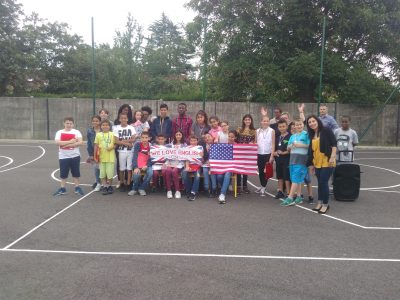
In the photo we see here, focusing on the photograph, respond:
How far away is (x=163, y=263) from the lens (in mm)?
4910

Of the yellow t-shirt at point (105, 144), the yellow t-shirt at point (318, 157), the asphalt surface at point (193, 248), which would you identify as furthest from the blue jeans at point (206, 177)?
the yellow t-shirt at point (318, 157)

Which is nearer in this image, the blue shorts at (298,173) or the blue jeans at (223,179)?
the blue shorts at (298,173)

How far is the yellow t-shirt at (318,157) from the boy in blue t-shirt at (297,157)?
32 cm

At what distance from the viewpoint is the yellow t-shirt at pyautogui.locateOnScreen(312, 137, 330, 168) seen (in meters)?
7.37

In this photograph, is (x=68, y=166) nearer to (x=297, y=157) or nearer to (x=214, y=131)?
(x=214, y=131)

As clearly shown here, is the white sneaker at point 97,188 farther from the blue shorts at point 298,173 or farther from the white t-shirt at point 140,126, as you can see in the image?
the blue shorts at point 298,173

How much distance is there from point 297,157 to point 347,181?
146cm

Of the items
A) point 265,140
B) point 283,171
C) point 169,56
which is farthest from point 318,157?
point 169,56

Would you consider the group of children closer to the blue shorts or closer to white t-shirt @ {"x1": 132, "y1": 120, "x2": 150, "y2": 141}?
white t-shirt @ {"x1": 132, "y1": 120, "x2": 150, "y2": 141}

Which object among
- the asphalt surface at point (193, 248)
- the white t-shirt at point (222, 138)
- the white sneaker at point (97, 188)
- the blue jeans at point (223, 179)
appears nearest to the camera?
the asphalt surface at point (193, 248)

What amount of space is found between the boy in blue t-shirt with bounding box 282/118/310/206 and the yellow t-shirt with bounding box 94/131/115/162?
397 centimetres

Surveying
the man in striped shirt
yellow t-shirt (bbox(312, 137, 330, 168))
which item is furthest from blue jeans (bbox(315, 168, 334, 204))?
the man in striped shirt

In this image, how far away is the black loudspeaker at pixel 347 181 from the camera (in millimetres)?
8438

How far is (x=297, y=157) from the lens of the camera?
25.9ft
